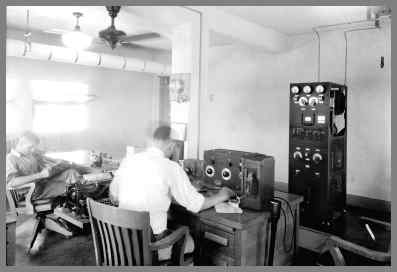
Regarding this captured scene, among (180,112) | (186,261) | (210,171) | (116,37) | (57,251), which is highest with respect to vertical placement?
(116,37)

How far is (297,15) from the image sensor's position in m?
4.52

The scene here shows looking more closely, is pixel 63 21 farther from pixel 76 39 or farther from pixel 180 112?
pixel 180 112

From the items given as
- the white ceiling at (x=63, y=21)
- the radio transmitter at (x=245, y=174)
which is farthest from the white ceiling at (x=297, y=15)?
the radio transmitter at (x=245, y=174)

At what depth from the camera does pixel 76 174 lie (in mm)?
4023

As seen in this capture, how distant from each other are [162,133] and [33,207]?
209cm

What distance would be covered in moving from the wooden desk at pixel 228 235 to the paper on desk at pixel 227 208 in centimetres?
4

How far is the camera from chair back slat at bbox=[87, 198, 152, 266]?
187 cm

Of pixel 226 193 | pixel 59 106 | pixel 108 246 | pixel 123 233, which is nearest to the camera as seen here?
pixel 123 233

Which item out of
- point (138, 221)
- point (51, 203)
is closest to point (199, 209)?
point (138, 221)

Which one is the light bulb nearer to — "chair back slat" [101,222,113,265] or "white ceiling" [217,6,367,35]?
"white ceiling" [217,6,367,35]

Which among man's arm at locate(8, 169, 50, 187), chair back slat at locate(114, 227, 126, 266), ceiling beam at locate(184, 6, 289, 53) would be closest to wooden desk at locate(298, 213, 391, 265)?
chair back slat at locate(114, 227, 126, 266)

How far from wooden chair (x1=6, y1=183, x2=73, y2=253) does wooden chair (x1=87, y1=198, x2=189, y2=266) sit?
5.59 feet

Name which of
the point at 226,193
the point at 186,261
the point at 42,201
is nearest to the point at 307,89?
the point at 226,193

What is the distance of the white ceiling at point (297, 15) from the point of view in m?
4.14
